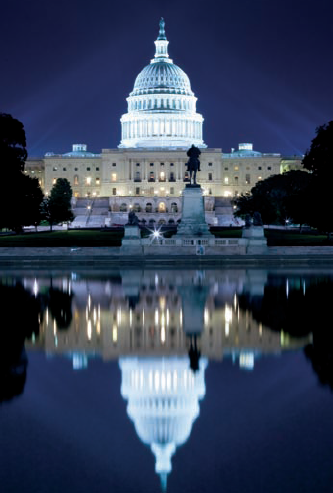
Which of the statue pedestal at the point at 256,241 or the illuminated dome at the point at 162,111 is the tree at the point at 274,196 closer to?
the statue pedestal at the point at 256,241

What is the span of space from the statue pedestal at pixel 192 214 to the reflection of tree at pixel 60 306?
26.4 meters

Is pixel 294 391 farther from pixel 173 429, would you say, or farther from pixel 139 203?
pixel 139 203

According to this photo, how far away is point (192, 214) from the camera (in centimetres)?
5566

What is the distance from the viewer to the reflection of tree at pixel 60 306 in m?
20.5

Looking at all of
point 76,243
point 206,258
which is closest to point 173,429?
point 206,258

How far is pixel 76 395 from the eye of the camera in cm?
1271

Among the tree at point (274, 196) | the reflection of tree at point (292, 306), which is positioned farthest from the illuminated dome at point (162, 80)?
the reflection of tree at point (292, 306)

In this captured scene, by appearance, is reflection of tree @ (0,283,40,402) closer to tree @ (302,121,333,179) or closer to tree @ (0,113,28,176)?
tree @ (0,113,28,176)

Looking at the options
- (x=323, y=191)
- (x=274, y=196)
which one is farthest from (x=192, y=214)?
(x=274, y=196)

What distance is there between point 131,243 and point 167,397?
37.0m

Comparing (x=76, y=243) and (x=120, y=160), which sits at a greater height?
(x=120, y=160)

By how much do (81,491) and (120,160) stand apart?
152405mm

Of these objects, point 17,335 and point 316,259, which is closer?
point 17,335

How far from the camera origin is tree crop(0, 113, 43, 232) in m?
57.8
